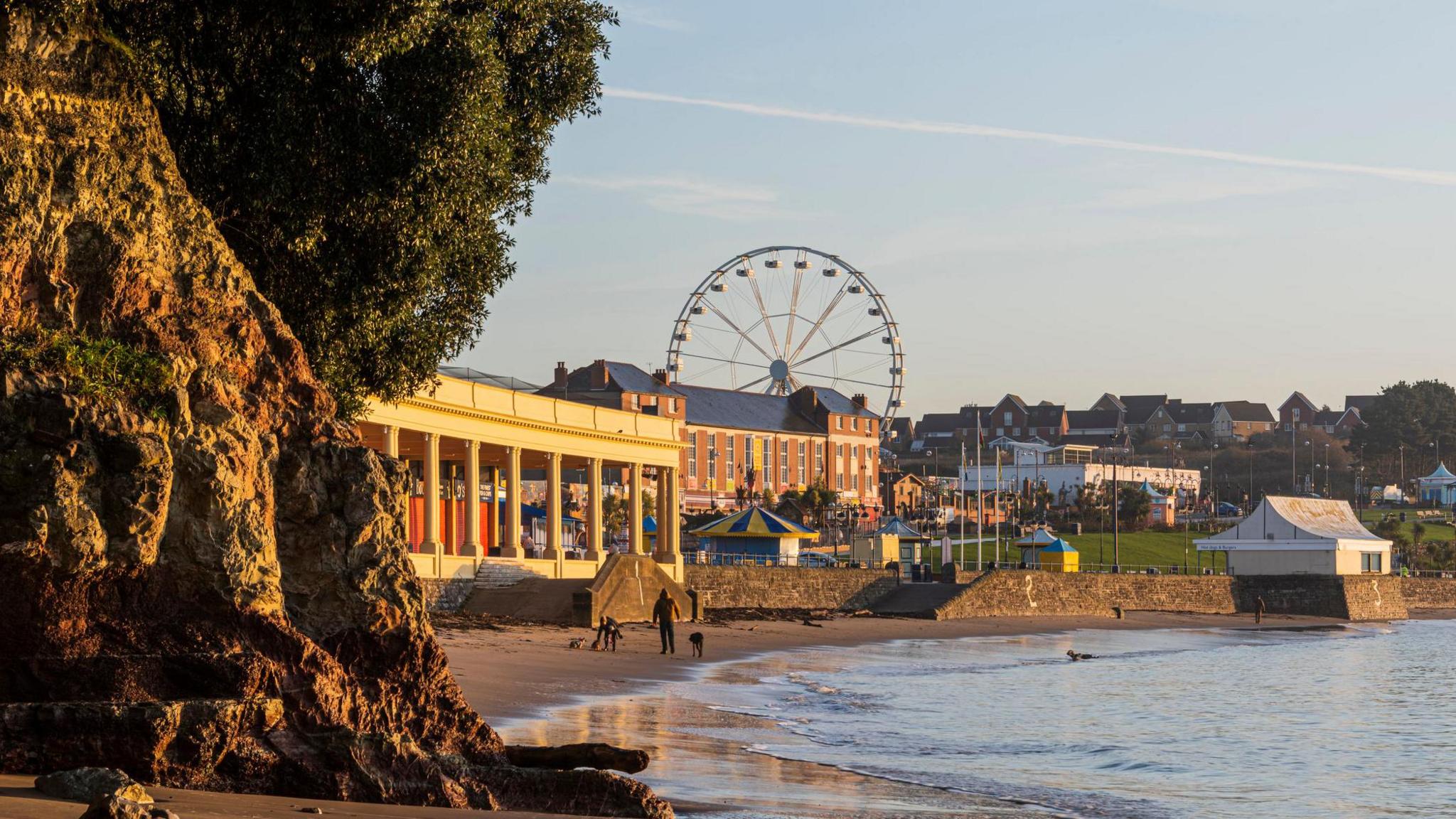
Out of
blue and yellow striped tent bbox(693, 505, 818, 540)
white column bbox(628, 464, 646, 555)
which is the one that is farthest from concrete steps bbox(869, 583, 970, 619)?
white column bbox(628, 464, 646, 555)

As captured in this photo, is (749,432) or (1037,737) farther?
(749,432)

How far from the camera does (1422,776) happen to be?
21438 millimetres

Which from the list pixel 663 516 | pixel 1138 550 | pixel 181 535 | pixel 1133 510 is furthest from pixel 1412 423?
pixel 181 535

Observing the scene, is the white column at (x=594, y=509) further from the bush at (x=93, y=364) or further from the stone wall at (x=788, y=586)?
the bush at (x=93, y=364)

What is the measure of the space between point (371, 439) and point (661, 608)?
30.5 ft

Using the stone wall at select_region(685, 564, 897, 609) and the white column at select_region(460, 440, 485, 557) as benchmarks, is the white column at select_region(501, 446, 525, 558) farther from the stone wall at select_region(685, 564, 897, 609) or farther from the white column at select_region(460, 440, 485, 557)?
the stone wall at select_region(685, 564, 897, 609)

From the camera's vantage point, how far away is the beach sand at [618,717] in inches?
384

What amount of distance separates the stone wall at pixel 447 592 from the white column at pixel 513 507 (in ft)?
8.37

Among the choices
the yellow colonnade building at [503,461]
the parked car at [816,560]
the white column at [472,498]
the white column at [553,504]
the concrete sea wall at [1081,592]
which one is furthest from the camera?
the parked car at [816,560]

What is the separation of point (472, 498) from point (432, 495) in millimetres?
2649

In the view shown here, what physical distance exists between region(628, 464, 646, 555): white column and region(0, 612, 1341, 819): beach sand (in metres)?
4.30

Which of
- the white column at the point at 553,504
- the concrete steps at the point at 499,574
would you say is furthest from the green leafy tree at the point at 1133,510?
the concrete steps at the point at 499,574

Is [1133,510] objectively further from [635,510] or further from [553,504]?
[553,504]

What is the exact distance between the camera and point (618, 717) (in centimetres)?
2166
